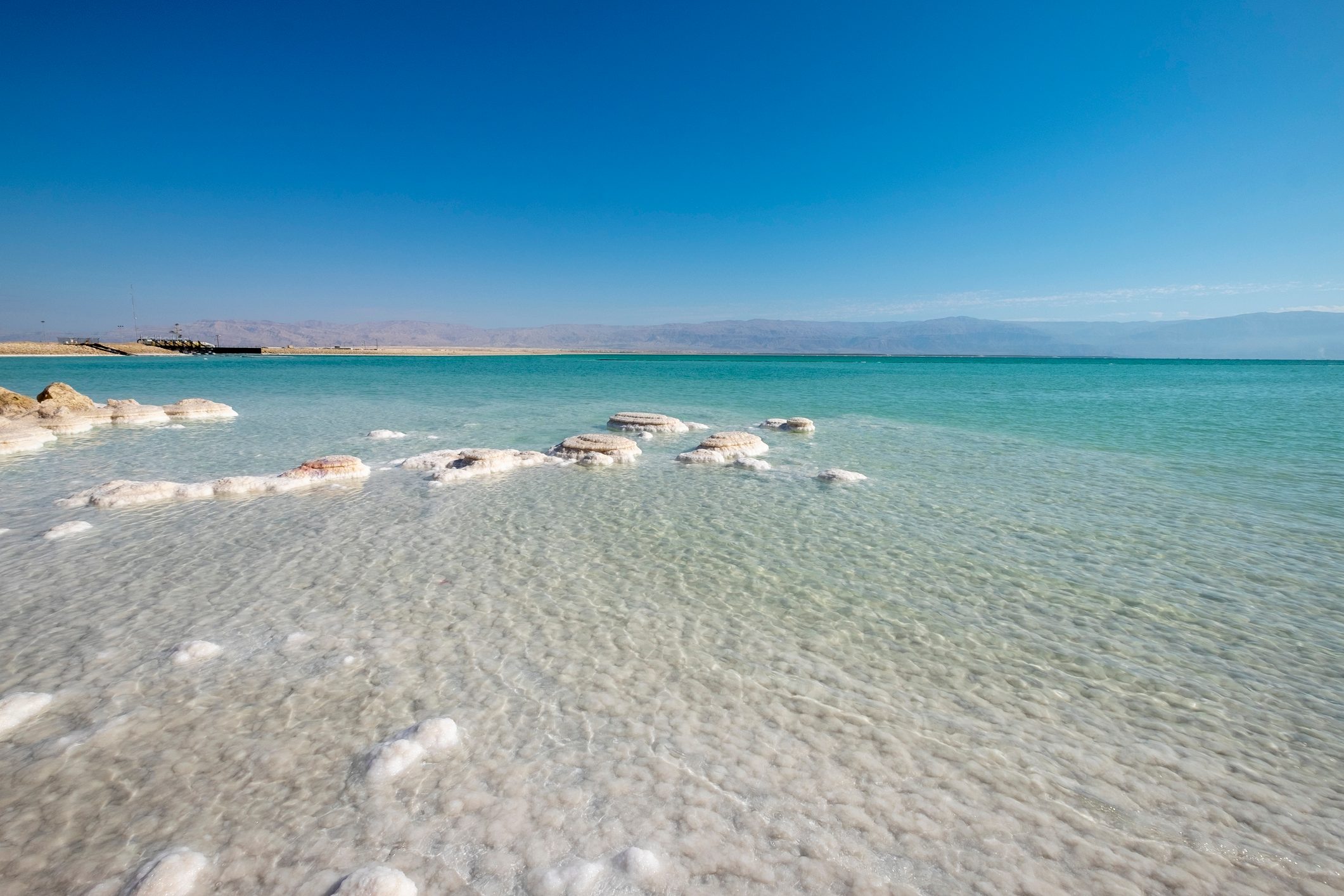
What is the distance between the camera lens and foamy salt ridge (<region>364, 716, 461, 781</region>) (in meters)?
4.31

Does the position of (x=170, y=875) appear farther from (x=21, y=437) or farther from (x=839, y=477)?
(x=21, y=437)

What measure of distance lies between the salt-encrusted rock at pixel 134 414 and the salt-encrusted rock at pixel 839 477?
26218 millimetres

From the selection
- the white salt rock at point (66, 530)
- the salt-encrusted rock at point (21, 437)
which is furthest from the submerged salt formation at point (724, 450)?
the salt-encrusted rock at point (21, 437)

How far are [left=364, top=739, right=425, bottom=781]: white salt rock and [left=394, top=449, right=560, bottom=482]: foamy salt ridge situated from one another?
9847 mm

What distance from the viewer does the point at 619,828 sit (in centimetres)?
383

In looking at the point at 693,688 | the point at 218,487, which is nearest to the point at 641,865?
the point at 693,688

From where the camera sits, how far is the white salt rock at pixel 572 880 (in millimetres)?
3352

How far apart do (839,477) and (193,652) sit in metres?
12.0

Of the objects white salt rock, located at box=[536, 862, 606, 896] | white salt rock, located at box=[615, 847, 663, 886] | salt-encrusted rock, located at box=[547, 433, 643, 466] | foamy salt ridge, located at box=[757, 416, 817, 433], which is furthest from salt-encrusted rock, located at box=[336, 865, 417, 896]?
foamy salt ridge, located at box=[757, 416, 817, 433]

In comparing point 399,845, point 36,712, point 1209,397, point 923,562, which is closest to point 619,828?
point 399,845

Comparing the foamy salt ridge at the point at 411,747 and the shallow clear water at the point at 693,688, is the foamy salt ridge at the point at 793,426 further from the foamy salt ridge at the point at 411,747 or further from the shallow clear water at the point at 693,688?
the foamy salt ridge at the point at 411,747

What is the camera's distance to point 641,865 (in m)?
3.53

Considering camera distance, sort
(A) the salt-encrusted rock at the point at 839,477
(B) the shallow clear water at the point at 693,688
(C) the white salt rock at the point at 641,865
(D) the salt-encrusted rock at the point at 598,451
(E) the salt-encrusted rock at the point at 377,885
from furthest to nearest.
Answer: (D) the salt-encrusted rock at the point at 598,451
(A) the salt-encrusted rock at the point at 839,477
(B) the shallow clear water at the point at 693,688
(C) the white salt rock at the point at 641,865
(E) the salt-encrusted rock at the point at 377,885

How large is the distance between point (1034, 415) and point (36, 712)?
34.2 metres
